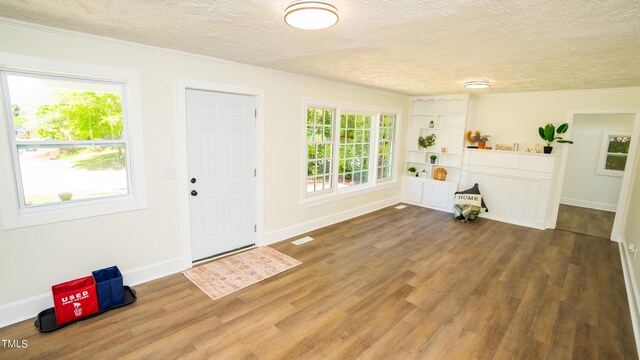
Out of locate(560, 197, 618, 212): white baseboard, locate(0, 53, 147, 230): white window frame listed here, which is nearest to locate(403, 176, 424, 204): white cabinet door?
locate(560, 197, 618, 212): white baseboard

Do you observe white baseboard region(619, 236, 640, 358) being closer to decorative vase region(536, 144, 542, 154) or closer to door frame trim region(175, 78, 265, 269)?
decorative vase region(536, 144, 542, 154)

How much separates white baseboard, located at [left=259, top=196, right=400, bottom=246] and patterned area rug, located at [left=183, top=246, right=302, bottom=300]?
11.5 inches

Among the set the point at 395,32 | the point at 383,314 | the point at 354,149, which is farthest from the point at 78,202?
the point at 354,149

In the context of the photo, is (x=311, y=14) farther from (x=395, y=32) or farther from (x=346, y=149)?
(x=346, y=149)

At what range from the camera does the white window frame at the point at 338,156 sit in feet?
15.0

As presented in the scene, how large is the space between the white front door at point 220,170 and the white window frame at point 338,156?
0.89 meters

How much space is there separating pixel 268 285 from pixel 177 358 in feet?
3.76

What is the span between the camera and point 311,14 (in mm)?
1808

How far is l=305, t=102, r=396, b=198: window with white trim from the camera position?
Answer: 4.84 m

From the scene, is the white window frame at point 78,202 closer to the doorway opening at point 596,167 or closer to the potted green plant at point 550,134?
the potted green plant at point 550,134

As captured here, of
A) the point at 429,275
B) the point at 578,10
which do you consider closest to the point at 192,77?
the point at 578,10

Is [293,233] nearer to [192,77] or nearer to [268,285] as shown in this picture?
[268,285]

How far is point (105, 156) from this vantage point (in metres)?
2.87

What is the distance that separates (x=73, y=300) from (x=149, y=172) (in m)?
1.28
